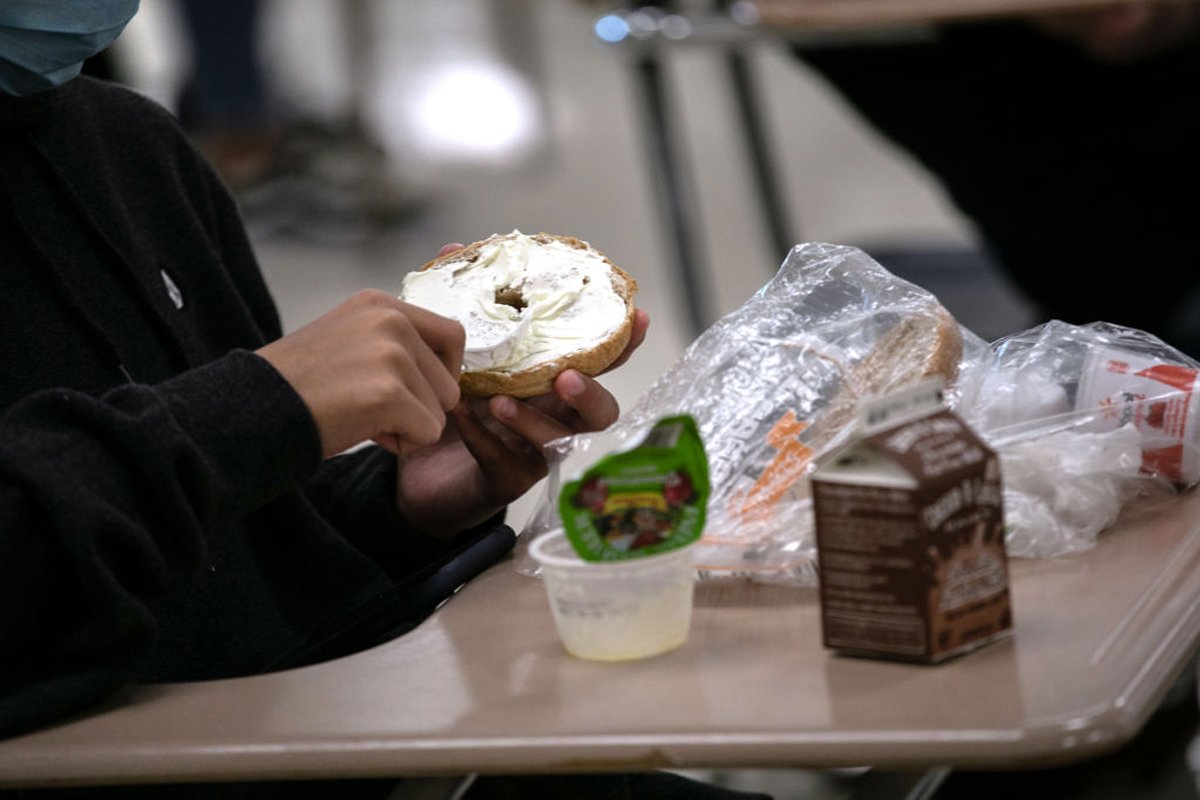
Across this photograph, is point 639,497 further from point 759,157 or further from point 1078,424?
point 759,157

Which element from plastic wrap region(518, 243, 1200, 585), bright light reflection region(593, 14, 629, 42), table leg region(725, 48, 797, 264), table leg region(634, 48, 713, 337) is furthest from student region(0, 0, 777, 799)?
table leg region(725, 48, 797, 264)

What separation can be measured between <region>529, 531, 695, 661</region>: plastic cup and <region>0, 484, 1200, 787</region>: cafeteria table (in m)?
0.01

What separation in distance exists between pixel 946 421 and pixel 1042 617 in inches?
5.1

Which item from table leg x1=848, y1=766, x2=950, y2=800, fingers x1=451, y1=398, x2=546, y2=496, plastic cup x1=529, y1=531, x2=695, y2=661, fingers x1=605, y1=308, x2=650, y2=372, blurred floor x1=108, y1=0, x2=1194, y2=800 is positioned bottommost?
blurred floor x1=108, y1=0, x2=1194, y2=800

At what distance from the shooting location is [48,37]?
115 centimetres

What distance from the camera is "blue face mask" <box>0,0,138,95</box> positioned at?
1126 mm

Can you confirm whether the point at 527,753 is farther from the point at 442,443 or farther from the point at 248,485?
the point at 442,443

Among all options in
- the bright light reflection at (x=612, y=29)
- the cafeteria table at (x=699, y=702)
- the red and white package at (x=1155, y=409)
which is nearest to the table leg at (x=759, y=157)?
the bright light reflection at (x=612, y=29)

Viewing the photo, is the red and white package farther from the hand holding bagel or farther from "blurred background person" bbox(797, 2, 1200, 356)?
"blurred background person" bbox(797, 2, 1200, 356)

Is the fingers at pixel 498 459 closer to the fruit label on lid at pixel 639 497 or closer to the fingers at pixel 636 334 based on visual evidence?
the fingers at pixel 636 334

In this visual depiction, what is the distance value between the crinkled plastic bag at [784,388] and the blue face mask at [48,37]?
18.8 inches

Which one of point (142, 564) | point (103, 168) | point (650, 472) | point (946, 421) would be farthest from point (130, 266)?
point (946, 421)

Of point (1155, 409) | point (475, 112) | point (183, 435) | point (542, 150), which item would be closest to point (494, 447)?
point (183, 435)

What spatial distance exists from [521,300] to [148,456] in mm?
428
